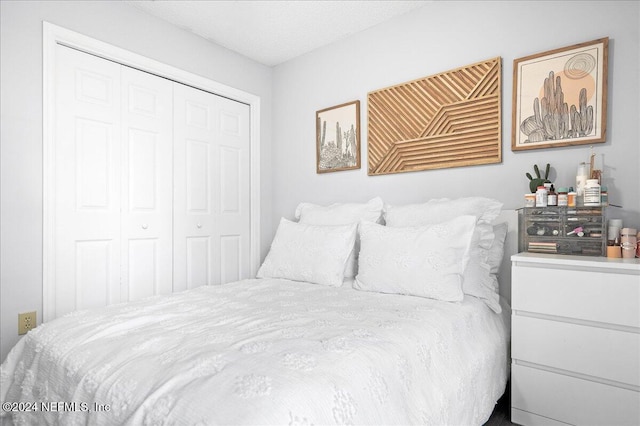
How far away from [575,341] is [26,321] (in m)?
2.80

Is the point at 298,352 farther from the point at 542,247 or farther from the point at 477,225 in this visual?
the point at 542,247

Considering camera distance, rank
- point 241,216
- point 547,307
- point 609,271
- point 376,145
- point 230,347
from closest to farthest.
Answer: point 230,347
point 609,271
point 547,307
point 376,145
point 241,216

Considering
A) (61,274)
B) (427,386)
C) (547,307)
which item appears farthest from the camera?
(61,274)

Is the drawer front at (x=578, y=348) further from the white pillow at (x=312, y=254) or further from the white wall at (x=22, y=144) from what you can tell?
the white wall at (x=22, y=144)

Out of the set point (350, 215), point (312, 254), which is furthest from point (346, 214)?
A: point (312, 254)

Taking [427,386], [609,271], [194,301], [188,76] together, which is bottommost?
[427,386]

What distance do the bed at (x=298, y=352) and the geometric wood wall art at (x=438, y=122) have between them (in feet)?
1.55

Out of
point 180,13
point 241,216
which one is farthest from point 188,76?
point 241,216

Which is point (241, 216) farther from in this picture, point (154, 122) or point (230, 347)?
point (230, 347)

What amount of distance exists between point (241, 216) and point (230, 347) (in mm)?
2133

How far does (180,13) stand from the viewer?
8.14 ft

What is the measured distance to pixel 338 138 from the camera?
2.88m

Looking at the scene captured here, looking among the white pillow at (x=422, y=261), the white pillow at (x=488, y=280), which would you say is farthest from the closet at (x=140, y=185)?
the white pillow at (x=488, y=280)

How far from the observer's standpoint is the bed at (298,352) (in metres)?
0.87
